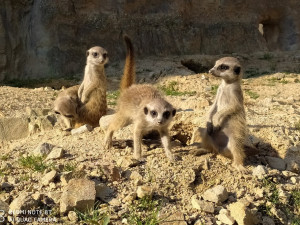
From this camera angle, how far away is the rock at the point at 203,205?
9.96 ft

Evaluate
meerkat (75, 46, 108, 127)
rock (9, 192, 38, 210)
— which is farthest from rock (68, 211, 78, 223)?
meerkat (75, 46, 108, 127)

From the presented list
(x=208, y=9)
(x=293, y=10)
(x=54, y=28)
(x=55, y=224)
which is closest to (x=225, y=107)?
(x=55, y=224)

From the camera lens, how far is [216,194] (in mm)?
3166

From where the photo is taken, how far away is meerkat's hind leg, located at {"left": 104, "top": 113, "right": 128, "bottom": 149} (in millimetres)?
4004

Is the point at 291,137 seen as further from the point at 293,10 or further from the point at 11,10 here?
the point at 293,10

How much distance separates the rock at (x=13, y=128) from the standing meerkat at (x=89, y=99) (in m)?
0.49

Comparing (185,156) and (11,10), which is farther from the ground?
(11,10)

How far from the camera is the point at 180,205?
121 inches

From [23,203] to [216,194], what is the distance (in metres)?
1.48

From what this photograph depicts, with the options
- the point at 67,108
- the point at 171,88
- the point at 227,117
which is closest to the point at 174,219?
the point at 227,117

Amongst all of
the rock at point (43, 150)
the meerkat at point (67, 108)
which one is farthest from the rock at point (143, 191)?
the meerkat at point (67, 108)

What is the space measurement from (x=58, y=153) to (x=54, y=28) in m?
8.35

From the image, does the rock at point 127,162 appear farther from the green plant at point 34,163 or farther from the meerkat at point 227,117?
the meerkat at point 227,117

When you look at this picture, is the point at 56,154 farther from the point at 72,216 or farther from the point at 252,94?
the point at 252,94
